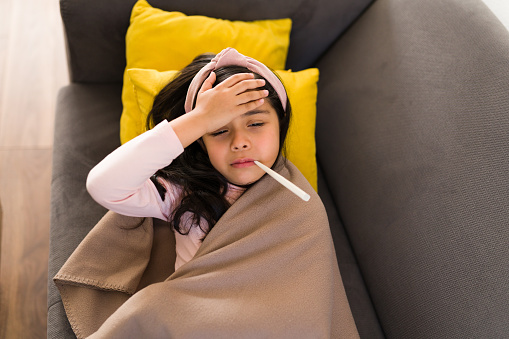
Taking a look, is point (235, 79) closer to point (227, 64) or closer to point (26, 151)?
point (227, 64)

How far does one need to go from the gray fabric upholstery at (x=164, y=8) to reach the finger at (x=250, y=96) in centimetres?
54

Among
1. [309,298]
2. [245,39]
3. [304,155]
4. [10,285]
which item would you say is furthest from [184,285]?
[10,285]

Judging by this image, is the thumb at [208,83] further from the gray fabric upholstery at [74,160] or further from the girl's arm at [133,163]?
the gray fabric upholstery at [74,160]

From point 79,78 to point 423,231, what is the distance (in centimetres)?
115

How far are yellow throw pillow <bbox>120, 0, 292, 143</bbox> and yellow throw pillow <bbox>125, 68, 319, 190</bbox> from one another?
1.8 inches

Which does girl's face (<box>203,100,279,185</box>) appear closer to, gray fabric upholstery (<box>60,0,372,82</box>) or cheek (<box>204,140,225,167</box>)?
cheek (<box>204,140,225,167</box>)

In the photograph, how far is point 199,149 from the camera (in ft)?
3.86

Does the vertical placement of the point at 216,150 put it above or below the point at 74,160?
above

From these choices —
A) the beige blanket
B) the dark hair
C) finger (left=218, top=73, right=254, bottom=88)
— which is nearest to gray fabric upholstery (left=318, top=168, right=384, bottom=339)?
the beige blanket

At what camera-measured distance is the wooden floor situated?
1463 mm

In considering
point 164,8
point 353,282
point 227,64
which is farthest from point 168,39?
point 353,282

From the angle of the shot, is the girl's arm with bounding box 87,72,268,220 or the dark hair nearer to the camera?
the girl's arm with bounding box 87,72,268,220

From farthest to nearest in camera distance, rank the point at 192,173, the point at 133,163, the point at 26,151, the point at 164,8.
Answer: the point at 26,151 < the point at 164,8 < the point at 192,173 < the point at 133,163

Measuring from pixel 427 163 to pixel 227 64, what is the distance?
0.56 meters
